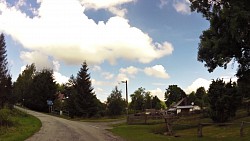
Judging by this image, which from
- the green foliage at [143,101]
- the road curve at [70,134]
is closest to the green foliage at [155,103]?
the green foliage at [143,101]

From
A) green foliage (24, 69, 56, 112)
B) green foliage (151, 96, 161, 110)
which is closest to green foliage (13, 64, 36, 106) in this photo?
green foliage (24, 69, 56, 112)

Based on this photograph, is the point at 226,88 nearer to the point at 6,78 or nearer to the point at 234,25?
the point at 234,25

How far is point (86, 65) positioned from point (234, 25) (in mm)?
65051

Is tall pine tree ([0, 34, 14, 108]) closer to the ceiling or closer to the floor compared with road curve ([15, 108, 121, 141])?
closer to the ceiling

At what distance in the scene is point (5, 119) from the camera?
30219 millimetres

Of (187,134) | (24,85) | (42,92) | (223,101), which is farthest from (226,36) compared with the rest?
(24,85)

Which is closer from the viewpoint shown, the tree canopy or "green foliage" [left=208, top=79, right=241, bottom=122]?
the tree canopy

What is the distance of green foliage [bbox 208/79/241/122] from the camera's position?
1673 inches

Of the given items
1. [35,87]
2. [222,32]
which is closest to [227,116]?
[222,32]

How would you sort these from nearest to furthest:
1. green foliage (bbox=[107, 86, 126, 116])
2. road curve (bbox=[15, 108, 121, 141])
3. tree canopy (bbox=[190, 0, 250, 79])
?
tree canopy (bbox=[190, 0, 250, 79]) → road curve (bbox=[15, 108, 121, 141]) → green foliage (bbox=[107, 86, 126, 116])

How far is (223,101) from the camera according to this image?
4238 cm

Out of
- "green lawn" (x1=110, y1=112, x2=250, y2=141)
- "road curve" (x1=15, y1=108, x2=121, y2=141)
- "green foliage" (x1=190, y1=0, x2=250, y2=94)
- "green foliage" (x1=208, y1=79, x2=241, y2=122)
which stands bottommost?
"green lawn" (x1=110, y1=112, x2=250, y2=141)

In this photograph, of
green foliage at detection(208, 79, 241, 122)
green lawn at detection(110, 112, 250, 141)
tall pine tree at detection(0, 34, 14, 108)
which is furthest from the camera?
tall pine tree at detection(0, 34, 14, 108)

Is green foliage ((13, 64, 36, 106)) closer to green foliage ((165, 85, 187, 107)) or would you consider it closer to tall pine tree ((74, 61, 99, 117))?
tall pine tree ((74, 61, 99, 117))
